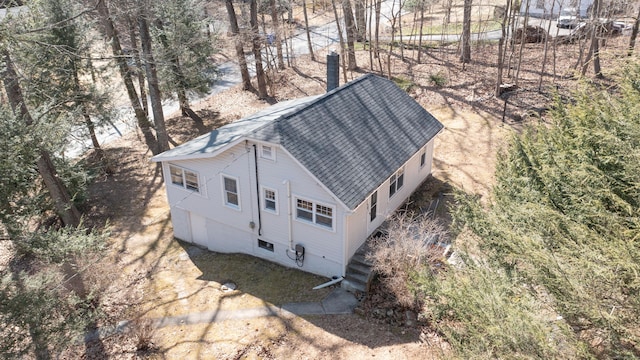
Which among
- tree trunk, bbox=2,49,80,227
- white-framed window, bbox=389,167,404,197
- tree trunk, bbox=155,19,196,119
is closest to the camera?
tree trunk, bbox=2,49,80,227

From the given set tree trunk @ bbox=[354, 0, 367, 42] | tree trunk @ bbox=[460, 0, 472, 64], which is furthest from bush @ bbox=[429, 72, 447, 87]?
tree trunk @ bbox=[354, 0, 367, 42]

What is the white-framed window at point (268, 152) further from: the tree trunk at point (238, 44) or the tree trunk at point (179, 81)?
the tree trunk at point (238, 44)

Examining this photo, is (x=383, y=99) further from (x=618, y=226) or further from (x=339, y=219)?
(x=618, y=226)

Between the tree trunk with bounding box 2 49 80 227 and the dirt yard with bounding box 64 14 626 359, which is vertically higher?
the tree trunk with bounding box 2 49 80 227

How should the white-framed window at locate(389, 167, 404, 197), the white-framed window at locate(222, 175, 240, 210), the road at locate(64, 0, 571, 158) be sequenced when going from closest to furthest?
the white-framed window at locate(222, 175, 240, 210) < the white-framed window at locate(389, 167, 404, 197) < the road at locate(64, 0, 571, 158)

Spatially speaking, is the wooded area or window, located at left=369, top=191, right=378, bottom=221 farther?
window, located at left=369, top=191, right=378, bottom=221

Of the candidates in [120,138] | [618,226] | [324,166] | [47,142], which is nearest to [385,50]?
[120,138]

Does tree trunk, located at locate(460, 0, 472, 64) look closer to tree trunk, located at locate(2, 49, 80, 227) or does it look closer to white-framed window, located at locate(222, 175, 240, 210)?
white-framed window, located at locate(222, 175, 240, 210)
